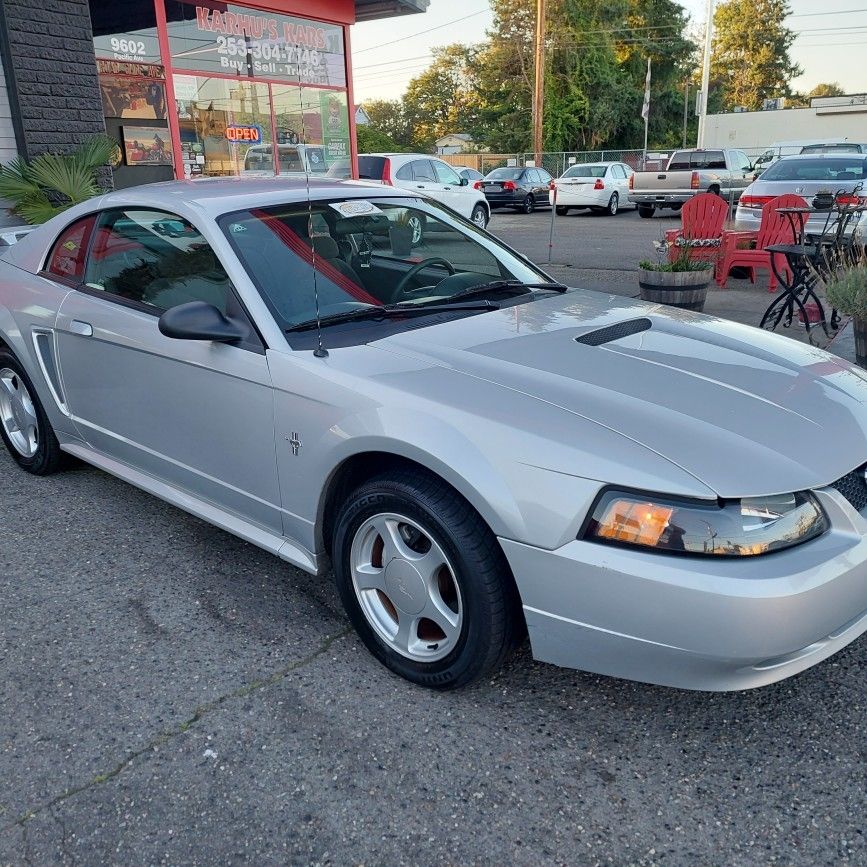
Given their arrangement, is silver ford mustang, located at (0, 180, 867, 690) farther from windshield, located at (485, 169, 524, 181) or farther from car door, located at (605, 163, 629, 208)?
windshield, located at (485, 169, 524, 181)

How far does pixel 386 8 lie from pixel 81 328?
10850 millimetres

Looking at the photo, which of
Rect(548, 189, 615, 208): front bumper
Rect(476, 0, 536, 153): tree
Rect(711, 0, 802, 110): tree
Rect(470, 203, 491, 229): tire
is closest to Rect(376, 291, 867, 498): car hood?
Rect(470, 203, 491, 229): tire

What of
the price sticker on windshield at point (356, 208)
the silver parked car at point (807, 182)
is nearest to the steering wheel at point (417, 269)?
the price sticker on windshield at point (356, 208)

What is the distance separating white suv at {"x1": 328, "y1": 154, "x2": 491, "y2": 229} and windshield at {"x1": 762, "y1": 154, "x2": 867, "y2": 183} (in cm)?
494

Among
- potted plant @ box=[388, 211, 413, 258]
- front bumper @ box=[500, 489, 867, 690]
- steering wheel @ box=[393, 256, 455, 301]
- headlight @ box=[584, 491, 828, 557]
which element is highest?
potted plant @ box=[388, 211, 413, 258]

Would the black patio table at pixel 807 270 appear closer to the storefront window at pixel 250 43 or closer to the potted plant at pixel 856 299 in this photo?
the potted plant at pixel 856 299

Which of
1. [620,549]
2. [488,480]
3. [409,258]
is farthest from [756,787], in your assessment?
[409,258]

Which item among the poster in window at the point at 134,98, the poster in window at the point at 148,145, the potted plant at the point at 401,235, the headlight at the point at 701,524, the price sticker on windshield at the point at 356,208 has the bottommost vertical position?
the headlight at the point at 701,524

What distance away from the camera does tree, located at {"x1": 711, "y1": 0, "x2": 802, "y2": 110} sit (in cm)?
7575

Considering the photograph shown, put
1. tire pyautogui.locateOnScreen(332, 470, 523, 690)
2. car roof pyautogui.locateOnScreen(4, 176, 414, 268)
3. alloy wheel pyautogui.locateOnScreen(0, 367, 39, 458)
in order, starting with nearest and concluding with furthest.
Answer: tire pyautogui.locateOnScreen(332, 470, 523, 690)
car roof pyautogui.locateOnScreen(4, 176, 414, 268)
alloy wheel pyautogui.locateOnScreen(0, 367, 39, 458)

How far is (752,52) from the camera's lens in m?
77.1

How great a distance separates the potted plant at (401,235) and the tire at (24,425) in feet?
6.60

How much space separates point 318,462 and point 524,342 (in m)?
0.82

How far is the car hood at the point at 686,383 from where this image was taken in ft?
7.33
